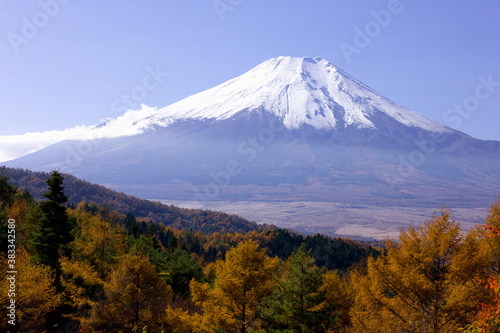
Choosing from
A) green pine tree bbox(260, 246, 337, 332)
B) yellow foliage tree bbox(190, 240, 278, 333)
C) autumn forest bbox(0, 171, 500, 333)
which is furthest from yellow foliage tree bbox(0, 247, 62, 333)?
green pine tree bbox(260, 246, 337, 332)

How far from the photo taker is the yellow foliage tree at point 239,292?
17219 millimetres

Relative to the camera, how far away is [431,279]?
1422 centimetres

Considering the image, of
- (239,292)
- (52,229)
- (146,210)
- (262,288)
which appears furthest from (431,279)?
(146,210)

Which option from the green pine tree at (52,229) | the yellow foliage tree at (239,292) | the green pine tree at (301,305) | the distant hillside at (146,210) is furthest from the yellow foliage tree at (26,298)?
the distant hillside at (146,210)

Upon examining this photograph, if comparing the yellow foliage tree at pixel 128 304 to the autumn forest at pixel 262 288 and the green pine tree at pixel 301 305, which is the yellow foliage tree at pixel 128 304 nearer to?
the autumn forest at pixel 262 288

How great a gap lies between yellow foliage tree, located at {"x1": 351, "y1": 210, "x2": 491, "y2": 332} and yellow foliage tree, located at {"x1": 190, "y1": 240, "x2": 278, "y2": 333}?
16.1 ft

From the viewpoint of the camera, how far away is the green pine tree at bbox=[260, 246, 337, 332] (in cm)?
1562

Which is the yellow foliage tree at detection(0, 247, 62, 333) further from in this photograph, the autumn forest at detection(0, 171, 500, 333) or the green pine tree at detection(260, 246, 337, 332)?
the green pine tree at detection(260, 246, 337, 332)

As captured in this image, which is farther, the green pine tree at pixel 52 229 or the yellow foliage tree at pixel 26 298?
the green pine tree at pixel 52 229

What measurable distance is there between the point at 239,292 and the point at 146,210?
119955 millimetres

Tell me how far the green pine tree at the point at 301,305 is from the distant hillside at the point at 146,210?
335ft

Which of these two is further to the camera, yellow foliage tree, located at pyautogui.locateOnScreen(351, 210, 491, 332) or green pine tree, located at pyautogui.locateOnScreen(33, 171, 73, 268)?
green pine tree, located at pyautogui.locateOnScreen(33, 171, 73, 268)

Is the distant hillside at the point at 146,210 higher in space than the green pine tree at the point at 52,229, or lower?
lower

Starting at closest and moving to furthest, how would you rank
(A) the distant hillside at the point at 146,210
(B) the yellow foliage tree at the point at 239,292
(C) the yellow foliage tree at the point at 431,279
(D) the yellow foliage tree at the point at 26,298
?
(C) the yellow foliage tree at the point at 431,279 → (D) the yellow foliage tree at the point at 26,298 → (B) the yellow foliage tree at the point at 239,292 → (A) the distant hillside at the point at 146,210
